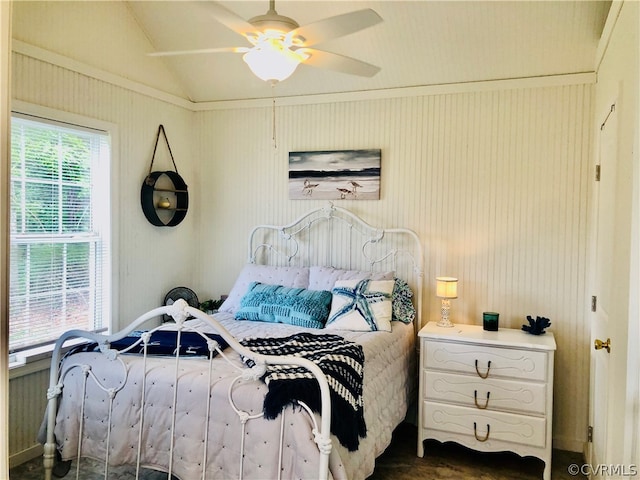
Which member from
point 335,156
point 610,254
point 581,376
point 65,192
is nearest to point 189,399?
point 65,192

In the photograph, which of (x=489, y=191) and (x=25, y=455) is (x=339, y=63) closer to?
(x=489, y=191)

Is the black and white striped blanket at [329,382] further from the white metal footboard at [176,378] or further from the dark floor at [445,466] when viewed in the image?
the dark floor at [445,466]

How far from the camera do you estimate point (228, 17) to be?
2.06 m

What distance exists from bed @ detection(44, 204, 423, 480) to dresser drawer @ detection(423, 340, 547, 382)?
0.24m

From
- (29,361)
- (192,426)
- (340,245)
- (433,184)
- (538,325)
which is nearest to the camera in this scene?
(192,426)

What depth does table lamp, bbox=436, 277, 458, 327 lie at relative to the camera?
3.32 meters

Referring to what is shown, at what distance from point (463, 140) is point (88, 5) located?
2724mm

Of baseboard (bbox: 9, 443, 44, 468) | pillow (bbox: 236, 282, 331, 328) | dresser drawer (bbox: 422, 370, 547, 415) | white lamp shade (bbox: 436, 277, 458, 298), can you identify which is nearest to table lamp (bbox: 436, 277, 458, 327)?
white lamp shade (bbox: 436, 277, 458, 298)

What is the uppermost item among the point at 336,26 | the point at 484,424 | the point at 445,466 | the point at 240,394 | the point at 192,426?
the point at 336,26

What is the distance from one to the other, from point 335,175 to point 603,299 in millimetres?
2078

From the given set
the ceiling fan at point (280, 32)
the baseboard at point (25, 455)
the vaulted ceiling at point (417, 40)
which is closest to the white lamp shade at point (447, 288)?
the vaulted ceiling at point (417, 40)

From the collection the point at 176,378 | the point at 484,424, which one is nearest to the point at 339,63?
the point at 176,378

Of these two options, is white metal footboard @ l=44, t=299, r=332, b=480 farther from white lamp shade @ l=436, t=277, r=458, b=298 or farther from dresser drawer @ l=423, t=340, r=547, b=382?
white lamp shade @ l=436, t=277, r=458, b=298

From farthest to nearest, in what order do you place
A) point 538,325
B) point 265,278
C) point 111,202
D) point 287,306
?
point 265,278 → point 111,202 → point 287,306 → point 538,325
